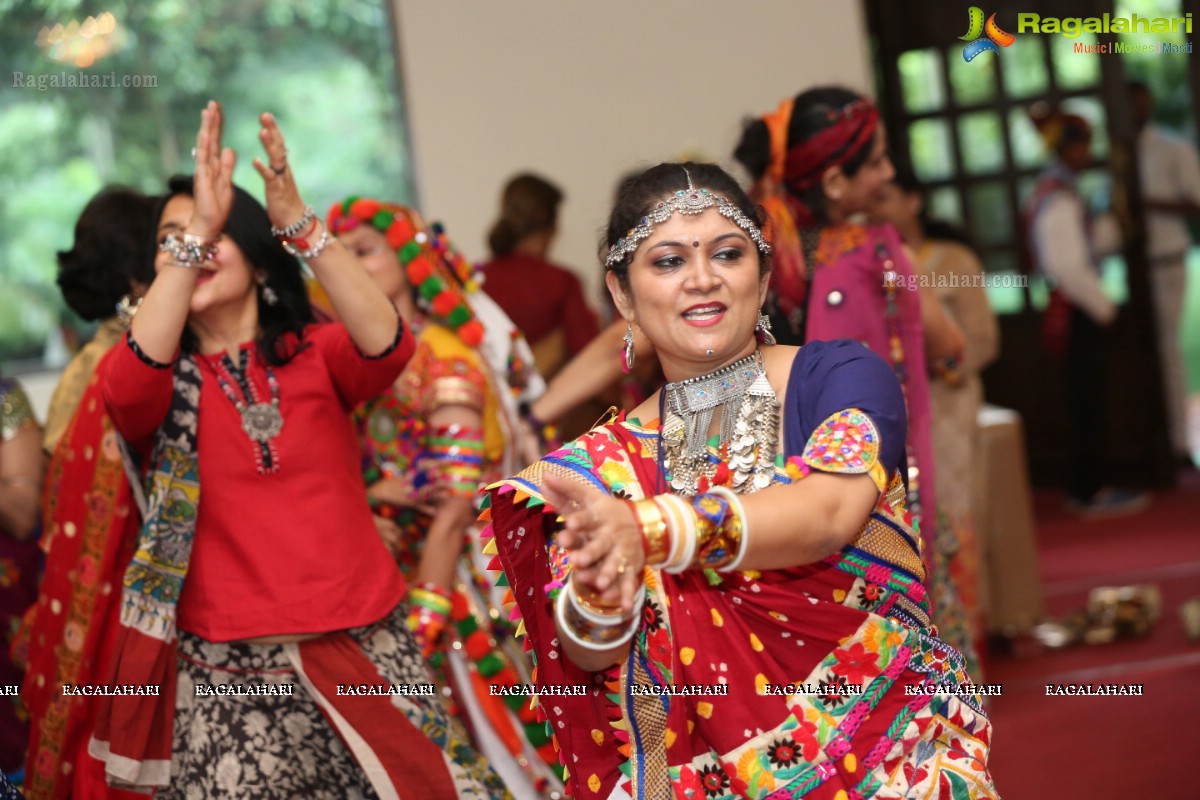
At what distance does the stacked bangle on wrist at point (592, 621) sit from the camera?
1.67m

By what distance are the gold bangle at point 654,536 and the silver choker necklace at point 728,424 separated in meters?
0.31

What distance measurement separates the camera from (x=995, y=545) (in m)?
5.23

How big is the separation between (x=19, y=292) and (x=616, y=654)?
16.1 ft

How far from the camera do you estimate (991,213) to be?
297 inches

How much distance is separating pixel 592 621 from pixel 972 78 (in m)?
6.40

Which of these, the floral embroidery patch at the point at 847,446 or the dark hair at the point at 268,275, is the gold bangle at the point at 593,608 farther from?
the dark hair at the point at 268,275

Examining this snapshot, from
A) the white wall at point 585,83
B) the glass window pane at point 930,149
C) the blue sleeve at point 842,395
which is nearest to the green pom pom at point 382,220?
the blue sleeve at point 842,395

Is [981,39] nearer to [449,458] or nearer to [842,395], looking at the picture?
[449,458]

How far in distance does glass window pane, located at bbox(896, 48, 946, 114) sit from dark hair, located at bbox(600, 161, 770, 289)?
19.0 feet

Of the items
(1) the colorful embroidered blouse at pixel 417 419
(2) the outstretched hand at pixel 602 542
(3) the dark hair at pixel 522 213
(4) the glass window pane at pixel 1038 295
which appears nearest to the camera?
(2) the outstretched hand at pixel 602 542

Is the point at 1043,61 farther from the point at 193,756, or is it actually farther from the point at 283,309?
the point at 193,756

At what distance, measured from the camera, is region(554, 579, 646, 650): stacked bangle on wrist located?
65.6 inches

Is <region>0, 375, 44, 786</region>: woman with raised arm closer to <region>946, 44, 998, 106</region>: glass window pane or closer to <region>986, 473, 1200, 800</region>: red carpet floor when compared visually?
<region>986, 473, 1200, 800</region>: red carpet floor

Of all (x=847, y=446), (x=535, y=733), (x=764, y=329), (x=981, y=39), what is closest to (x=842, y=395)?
(x=847, y=446)
